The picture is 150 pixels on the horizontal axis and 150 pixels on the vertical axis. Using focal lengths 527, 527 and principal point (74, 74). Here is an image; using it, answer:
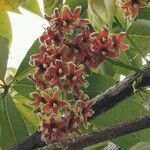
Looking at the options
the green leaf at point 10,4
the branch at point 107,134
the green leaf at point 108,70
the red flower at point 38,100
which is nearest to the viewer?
the branch at point 107,134

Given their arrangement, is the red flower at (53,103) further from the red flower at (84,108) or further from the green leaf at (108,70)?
the green leaf at (108,70)

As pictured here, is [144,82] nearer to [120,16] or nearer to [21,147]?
[120,16]

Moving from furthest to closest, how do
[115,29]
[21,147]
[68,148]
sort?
[115,29], [21,147], [68,148]

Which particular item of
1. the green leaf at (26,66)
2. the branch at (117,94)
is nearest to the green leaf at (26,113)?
the green leaf at (26,66)

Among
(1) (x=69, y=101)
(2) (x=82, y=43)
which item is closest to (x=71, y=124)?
(1) (x=69, y=101)

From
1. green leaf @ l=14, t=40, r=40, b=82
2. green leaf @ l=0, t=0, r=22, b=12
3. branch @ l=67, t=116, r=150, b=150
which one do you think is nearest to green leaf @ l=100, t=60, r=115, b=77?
green leaf @ l=14, t=40, r=40, b=82

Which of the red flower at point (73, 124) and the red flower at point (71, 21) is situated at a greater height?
the red flower at point (71, 21)

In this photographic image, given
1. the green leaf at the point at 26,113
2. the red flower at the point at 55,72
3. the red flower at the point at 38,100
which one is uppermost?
the red flower at the point at 55,72
